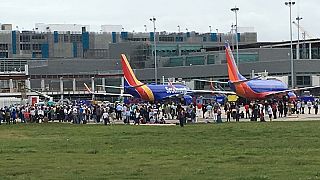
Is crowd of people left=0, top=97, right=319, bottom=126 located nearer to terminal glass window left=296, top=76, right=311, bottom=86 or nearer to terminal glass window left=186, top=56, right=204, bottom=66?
terminal glass window left=296, top=76, right=311, bottom=86

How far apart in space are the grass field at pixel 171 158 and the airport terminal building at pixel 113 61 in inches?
4071

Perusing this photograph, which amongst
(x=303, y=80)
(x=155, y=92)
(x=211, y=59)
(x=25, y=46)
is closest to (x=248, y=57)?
(x=211, y=59)

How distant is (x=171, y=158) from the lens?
91.2 feet

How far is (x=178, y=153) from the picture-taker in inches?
1177

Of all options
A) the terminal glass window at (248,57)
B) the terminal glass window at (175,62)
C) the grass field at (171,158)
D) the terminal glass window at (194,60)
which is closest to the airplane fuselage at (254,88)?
the grass field at (171,158)

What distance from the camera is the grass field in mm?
22734

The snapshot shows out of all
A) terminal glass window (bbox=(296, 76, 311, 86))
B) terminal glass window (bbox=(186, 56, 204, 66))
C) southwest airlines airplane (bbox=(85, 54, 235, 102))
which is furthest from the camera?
terminal glass window (bbox=(186, 56, 204, 66))

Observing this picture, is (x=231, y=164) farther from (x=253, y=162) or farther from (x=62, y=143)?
(x=62, y=143)

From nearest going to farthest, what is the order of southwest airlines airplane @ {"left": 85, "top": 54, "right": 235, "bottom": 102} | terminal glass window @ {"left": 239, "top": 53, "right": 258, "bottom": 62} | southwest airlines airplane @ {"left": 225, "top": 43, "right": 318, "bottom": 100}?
southwest airlines airplane @ {"left": 225, "top": 43, "right": 318, "bottom": 100}, southwest airlines airplane @ {"left": 85, "top": 54, "right": 235, "bottom": 102}, terminal glass window @ {"left": 239, "top": 53, "right": 258, "bottom": 62}

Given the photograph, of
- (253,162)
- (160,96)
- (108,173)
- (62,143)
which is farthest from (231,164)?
(160,96)

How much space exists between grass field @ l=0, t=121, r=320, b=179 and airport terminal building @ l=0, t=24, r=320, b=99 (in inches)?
4071

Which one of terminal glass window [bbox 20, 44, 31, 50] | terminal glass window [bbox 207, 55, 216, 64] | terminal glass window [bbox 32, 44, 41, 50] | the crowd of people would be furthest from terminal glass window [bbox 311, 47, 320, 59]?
the crowd of people

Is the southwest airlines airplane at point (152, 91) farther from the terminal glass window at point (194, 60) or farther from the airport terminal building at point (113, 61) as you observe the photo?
the terminal glass window at point (194, 60)

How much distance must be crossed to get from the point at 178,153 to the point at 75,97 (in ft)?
400
